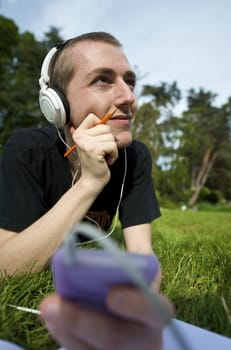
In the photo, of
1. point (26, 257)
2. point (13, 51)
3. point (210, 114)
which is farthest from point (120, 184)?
point (210, 114)

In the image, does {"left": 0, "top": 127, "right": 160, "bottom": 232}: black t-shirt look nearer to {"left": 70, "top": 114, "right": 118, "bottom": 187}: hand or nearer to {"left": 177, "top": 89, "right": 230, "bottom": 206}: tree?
{"left": 70, "top": 114, "right": 118, "bottom": 187}: hand

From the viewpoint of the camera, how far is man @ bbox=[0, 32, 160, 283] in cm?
131

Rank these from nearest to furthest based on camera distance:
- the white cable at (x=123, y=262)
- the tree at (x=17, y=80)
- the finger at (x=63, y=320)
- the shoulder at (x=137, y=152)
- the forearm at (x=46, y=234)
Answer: the white cable at (x=123, y=262), the finger at (x=63, y=320), the forearm at (x=46, y=234), the shoulder at (x=137, y=152), the tree at (x=17, y=80)

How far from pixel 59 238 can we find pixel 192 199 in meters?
21.9

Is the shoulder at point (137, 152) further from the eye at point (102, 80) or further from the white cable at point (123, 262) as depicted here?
the white cable at point (123, 262)

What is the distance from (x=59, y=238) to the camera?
1.30 meters

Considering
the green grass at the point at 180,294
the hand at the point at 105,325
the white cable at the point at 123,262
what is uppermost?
the white cable at the point at 123,262

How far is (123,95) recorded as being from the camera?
155 cm

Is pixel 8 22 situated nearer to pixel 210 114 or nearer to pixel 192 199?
pixel 192 199

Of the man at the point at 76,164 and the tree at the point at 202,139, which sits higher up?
the man at the point at 76,164

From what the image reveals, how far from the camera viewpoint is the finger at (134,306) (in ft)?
1.52

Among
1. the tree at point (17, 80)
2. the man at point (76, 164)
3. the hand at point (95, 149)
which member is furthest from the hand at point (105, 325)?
the tree at point (17, 80)

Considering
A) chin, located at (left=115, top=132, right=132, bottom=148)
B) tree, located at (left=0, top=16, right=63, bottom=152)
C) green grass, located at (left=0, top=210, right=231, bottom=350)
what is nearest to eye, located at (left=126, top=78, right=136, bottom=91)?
chin, located at (left=115, top=132, right=132, bottom=148)

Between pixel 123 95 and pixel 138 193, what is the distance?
1.83ft
